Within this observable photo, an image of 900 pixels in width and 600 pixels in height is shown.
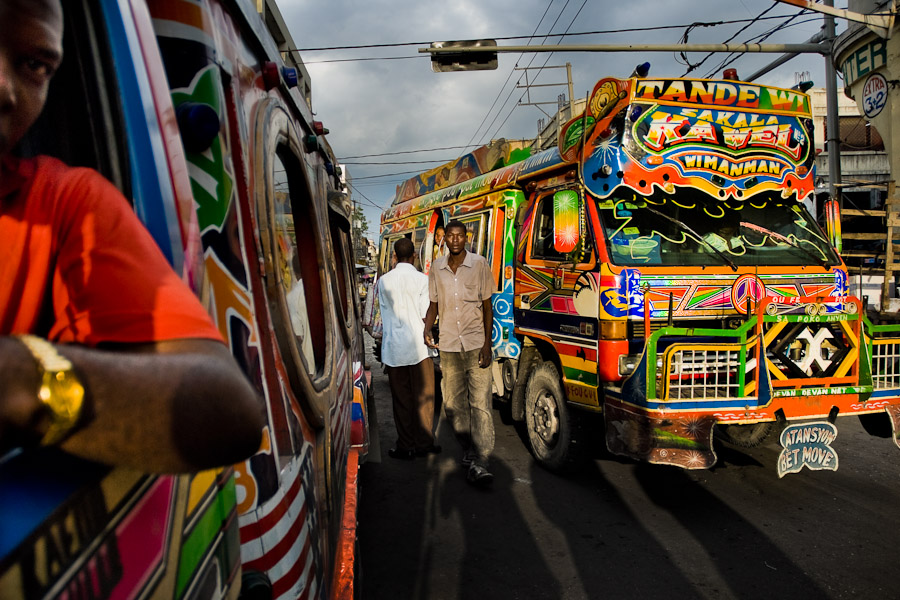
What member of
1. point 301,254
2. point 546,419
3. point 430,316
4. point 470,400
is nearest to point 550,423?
point 546,419

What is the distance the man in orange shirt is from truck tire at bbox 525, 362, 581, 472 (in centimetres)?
414

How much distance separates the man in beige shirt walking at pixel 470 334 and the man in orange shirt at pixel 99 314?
3.90m

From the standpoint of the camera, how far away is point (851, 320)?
3.93 metres

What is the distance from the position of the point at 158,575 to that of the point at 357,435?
2.85m

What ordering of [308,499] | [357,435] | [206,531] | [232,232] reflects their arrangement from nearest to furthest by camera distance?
[206,531]
[232,232]
[308,499]
[357,435]

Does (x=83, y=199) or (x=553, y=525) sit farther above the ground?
(x=83, y=199)

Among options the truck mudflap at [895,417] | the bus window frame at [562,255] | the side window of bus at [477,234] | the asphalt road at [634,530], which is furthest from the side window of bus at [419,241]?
the truck mudflap at [895,417]

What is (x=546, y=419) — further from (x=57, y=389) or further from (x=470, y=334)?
(x=57, y=389)

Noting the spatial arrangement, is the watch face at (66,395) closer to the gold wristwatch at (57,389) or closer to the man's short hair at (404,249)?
the gold wristwatch at (57,389)

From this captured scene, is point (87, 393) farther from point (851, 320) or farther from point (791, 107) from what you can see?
point (791, 107)

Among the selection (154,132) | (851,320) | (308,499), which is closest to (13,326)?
(154,132)

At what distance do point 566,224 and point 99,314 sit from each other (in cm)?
397

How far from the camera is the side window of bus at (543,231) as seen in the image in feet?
17.0

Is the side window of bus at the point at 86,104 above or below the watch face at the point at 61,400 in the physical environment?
above
